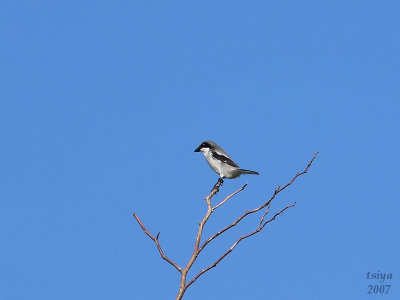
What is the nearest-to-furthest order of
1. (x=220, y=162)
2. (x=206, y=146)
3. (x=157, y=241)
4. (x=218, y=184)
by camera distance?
(x=157, y=241) → (x=218, y=184) → (x=220, y=162) → (x=206, y=146)

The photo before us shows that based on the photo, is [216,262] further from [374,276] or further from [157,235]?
[374,276]

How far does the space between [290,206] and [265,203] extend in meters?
0.27

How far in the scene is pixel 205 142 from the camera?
12695 millimetres

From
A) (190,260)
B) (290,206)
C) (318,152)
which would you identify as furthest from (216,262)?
(318,152)

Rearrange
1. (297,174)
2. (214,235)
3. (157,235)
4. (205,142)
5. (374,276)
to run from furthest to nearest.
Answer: (205,142), (374,276), (297,174), (157,235), (214,235)

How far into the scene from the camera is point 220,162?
38.8ft

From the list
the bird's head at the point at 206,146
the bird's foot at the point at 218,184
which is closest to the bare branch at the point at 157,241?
the bird's foot at the point at 218,184

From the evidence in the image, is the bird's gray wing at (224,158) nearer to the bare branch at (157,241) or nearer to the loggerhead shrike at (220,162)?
the loggerhead shrike at (220,162)

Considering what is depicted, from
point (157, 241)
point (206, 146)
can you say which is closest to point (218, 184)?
point (206, 146)

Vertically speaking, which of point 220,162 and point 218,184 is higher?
point 220,162

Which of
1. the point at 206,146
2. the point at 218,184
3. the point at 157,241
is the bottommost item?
the point at 157,241

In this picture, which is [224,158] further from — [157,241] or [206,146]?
[157,241]

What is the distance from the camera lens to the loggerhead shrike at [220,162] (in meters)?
11.6

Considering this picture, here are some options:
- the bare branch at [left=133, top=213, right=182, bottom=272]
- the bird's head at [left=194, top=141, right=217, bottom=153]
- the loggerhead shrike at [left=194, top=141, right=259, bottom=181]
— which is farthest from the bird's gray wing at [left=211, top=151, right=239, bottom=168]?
the bare branch at [left=133, top=213, right=182, bottom=272]
